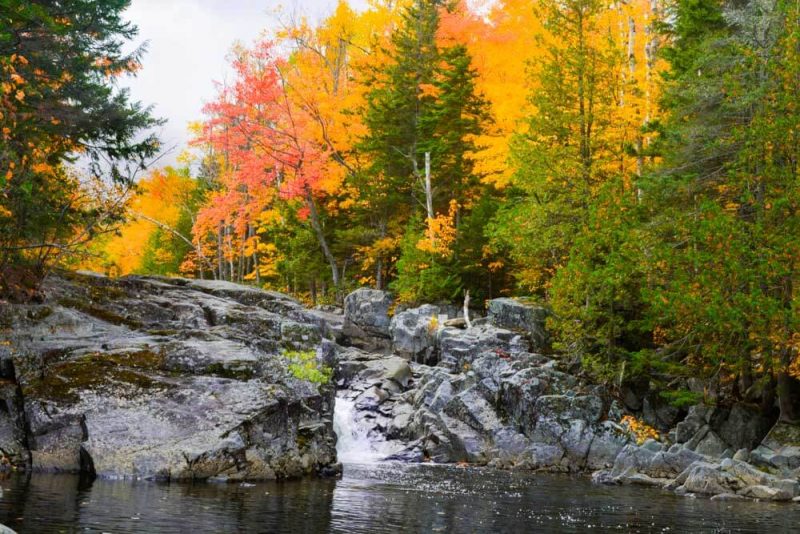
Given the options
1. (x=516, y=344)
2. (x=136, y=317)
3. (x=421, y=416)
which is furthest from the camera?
(x=516, y=344)

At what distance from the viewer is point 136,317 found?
19188 millimetres

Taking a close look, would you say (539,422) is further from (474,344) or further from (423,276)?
(423,276)

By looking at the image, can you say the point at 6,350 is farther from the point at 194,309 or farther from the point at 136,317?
the point at 194,309

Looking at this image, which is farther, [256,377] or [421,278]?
[421,278]

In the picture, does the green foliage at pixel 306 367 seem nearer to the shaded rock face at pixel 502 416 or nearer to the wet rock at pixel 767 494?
the shaded rock face at pixel 502 416

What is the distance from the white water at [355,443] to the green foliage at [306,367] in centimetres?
365

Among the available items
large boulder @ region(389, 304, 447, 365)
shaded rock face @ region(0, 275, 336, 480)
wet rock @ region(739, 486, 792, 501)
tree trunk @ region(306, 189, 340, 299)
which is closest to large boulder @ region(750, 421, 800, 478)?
wet rock @ region(739, 486, 792, 501)

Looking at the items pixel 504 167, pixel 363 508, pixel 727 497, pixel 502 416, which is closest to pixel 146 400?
pixel 363 508

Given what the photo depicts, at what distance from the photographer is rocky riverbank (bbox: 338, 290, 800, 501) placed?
17.2m

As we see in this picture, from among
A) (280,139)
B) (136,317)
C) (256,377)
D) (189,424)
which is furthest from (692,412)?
(280,139)

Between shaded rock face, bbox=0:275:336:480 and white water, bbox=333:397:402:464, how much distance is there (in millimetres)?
3052

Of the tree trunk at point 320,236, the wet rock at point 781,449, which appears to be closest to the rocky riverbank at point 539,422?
the wet rock at point 781,449

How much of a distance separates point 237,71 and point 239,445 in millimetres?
23824

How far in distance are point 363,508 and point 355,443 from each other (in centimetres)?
1076
